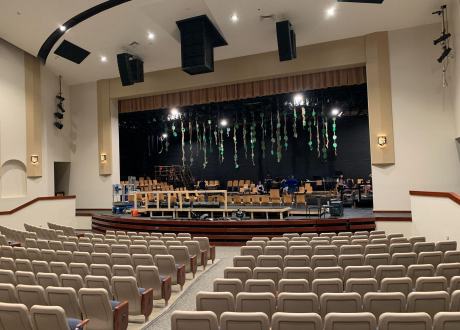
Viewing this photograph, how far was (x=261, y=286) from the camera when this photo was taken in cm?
338

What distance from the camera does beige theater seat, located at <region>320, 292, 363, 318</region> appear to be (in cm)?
278

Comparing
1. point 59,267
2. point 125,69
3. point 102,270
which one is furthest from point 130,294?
point 125,69

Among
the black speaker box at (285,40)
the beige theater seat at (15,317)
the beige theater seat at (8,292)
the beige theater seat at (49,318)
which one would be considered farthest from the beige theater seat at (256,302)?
the black speaker box at (285,40)

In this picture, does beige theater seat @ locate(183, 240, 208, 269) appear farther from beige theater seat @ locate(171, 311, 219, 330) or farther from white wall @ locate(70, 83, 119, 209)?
white wall @ locate(70, 83, 119, 209)

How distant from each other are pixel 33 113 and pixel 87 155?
2.64 metres

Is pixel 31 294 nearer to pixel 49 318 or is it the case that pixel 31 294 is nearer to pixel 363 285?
pixel 49 318

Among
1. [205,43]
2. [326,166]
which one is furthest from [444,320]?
[326,166]

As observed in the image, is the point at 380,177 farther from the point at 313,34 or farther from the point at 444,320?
the point at 444,320

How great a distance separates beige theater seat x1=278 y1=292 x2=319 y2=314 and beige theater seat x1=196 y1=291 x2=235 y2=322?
46cm

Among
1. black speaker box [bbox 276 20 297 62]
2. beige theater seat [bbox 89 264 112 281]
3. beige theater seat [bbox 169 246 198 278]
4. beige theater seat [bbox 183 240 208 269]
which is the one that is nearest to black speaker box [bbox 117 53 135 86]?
black speaker box [bbox 276 20 297 62]

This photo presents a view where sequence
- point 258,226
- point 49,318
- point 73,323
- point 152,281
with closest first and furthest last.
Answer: point 49,318 < point 73,323 < point 152,281 < point 258,226

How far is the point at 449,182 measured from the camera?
933 cm

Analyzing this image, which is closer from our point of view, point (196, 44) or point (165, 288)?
point (165, 288)

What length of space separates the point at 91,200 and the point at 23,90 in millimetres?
5095
